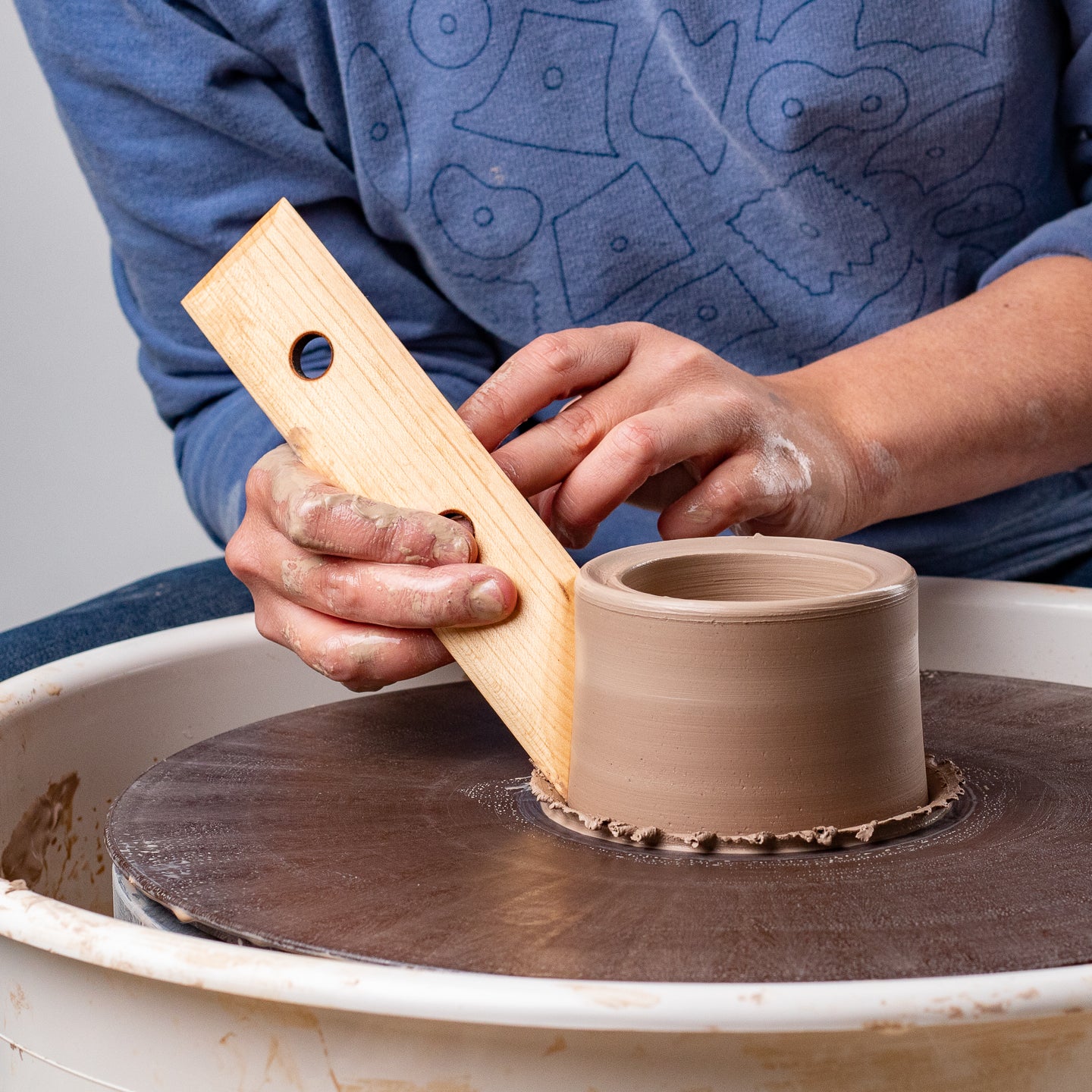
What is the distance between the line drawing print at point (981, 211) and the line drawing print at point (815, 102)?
111 millimetres

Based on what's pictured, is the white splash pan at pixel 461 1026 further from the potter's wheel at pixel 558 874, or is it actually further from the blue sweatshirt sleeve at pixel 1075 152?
the blue sweatshirt sleeve at pixel 1075 152

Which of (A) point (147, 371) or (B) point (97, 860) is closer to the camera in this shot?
(B) point (97, 860)

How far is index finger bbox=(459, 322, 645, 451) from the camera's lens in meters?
0.79

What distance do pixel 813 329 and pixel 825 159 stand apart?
154 mm

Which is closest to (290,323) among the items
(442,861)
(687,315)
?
(442,861)

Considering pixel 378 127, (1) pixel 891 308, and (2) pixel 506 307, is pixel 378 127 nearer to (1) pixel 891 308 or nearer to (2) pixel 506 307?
(2) pixel 506 307

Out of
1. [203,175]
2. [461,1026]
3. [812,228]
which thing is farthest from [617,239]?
[461,1026]

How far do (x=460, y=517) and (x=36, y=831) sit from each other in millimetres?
392

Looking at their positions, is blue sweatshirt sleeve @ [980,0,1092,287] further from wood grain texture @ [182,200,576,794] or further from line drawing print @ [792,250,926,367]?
wood grain texture @ [182,200,576,794]

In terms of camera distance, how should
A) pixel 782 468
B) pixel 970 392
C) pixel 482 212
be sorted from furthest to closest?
pixel 482 212 < pixel 970 392 < pixel 782 468

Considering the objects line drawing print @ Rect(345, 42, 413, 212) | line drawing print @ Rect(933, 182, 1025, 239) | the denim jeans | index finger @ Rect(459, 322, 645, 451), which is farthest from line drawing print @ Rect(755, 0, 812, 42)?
the denim jeans

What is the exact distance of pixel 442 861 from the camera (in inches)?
24.2

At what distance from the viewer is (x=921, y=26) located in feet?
3.59

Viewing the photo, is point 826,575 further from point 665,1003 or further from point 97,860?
Result: point 97,860
